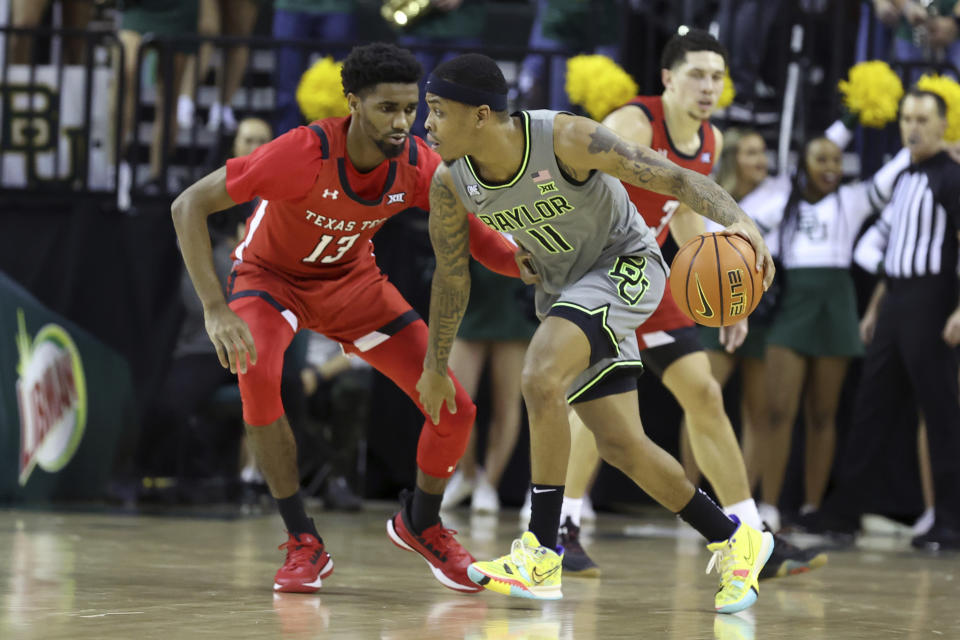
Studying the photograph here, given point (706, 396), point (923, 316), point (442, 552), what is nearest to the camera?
point (442, 552)

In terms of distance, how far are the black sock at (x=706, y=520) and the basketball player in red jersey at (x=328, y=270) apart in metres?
0.82

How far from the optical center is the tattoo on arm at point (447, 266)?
4.46 meters

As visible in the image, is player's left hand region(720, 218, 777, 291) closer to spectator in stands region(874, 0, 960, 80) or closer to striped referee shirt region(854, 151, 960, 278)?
striped referee shirt region(854, 151, 960, 278)

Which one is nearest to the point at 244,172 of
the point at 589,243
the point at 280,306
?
the point at 280,306

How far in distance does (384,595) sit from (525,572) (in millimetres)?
558

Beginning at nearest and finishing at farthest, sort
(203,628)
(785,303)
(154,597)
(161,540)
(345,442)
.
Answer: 1. (203,628)
2. (154,597)
3. (161,540)
4. (785,303)
5. (345,442)

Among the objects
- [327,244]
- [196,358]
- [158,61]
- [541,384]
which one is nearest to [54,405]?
[196,358]

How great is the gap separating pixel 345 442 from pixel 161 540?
2.46m

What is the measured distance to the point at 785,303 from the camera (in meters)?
7.97

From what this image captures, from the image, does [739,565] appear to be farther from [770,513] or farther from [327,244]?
[770,513]

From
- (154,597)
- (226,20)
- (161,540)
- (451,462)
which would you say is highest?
(226,20)

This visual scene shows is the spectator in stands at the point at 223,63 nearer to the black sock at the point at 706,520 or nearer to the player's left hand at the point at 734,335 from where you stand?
the player's left hand at the point at 734,335

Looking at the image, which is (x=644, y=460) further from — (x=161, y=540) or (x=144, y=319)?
(x=144, y=319)

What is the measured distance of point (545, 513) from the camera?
4285 mm
